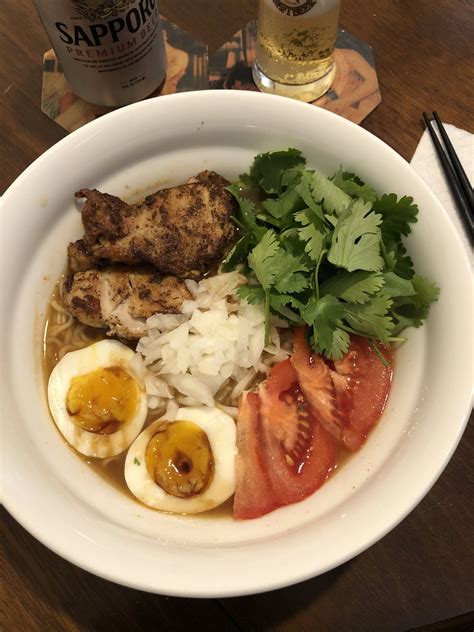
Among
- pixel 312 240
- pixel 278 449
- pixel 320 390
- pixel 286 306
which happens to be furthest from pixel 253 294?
pixel 278 449

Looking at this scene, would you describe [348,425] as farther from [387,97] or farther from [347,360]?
[387,97]

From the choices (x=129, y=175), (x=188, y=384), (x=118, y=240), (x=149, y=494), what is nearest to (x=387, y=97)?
(x=129, y=175)

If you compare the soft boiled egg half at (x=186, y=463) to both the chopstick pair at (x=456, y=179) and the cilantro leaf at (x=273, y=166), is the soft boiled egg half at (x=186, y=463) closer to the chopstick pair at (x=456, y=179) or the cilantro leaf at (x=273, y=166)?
the cilantro leaf at (x=273, y=166)

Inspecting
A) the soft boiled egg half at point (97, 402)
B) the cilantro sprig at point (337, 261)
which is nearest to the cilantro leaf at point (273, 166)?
the cilantro sprig at point (337, 261)

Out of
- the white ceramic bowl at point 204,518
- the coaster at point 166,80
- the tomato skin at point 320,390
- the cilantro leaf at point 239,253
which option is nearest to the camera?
the white ceramic bowl at point 204,518

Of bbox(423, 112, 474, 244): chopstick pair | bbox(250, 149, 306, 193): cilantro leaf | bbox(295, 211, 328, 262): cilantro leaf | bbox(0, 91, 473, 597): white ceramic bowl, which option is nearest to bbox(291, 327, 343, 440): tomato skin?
bbox(0, 91, 473, 597): white ceramic bowl

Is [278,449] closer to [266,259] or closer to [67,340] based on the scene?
[266,259]

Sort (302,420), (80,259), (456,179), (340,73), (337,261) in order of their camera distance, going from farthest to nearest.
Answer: (340,73), (456,179), (80,259), (302,420), (337,261)
